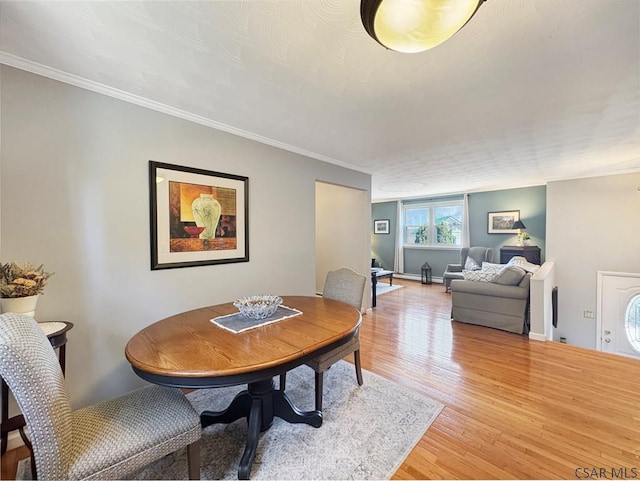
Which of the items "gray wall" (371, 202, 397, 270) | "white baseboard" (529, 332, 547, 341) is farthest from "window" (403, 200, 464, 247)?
"white baseboard" (529, 332, 547, 341)

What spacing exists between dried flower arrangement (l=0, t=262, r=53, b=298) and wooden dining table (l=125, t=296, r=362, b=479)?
61 centimetres

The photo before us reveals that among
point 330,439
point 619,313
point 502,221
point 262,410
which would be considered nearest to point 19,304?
point 262,410

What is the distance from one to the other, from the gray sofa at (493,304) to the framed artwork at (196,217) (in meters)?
3.16

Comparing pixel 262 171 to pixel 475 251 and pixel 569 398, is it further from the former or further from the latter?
pixel 475 251

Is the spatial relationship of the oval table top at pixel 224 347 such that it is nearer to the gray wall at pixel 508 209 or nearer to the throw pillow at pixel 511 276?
the throw pillow at pixel 511 276

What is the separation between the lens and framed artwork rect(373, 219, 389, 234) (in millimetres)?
8102

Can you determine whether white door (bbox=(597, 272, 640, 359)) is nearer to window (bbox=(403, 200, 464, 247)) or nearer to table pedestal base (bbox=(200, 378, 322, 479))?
window (bbox=(403, 200, 464, 247))

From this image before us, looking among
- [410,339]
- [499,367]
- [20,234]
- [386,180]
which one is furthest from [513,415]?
[386,180]

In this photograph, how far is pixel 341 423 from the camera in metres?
1.82

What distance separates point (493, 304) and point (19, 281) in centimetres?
460

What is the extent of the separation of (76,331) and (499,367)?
355cm

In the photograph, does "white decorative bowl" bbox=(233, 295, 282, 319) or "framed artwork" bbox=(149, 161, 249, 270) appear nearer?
"white decorative bowl" bbox=(233, 295, 282, 319)

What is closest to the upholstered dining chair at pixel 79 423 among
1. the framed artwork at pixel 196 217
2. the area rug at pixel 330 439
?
the area rug at pixel 330 439

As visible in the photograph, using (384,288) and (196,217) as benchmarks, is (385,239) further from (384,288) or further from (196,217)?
(196,217)
